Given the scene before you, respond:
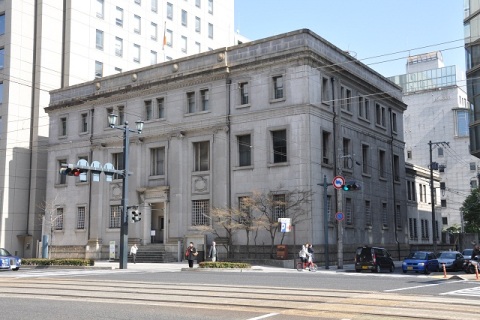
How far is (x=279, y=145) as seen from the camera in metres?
42.2

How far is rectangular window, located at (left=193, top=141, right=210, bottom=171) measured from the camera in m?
45.4

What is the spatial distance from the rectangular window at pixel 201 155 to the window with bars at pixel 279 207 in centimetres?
689

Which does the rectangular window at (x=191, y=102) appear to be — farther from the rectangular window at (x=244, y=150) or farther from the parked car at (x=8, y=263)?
the parked car at (x=8, y=263)

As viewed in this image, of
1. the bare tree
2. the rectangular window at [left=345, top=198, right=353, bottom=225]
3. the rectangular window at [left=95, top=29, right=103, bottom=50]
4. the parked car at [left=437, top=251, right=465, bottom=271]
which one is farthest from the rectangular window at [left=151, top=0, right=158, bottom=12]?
the parked car at [left=437, top=251, right=465, bottom=271]

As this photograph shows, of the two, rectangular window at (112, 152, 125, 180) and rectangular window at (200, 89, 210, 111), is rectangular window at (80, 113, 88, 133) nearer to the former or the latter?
rectangular window at (112, 152, 125, 180)

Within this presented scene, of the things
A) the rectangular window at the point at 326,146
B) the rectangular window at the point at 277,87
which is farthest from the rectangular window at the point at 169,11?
the rectangular window at the point at 326,146

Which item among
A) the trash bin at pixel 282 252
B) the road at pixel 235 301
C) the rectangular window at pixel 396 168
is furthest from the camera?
the rectangular window at pixel 396 168

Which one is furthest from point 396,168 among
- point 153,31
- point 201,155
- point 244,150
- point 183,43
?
point 153,31

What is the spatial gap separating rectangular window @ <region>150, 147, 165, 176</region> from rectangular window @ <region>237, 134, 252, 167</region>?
7253 millimetres

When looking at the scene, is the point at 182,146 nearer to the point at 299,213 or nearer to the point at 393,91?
the point at 299,213

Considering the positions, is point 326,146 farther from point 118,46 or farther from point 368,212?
point 118,46

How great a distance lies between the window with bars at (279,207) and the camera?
40.3 metres

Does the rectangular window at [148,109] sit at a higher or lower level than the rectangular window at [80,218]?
higher

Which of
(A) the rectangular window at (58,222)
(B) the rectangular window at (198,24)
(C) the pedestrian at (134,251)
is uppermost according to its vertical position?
(B) the rectangular window at (198,24)
